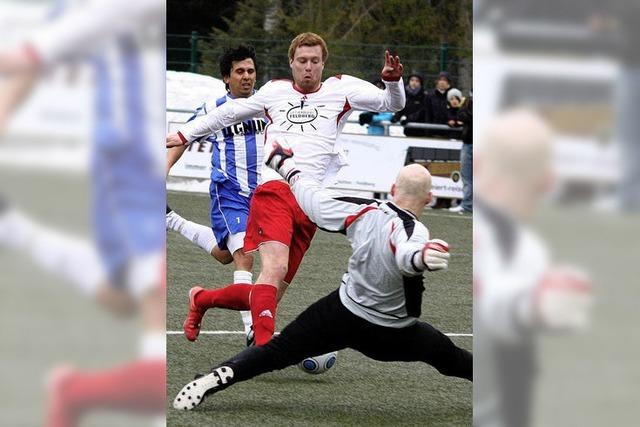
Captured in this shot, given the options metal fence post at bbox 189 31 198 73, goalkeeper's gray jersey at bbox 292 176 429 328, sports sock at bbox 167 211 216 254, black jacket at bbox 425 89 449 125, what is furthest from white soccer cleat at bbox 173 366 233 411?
metal fence post at bbox 189 31 198 73

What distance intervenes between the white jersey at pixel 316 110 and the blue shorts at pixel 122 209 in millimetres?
3931

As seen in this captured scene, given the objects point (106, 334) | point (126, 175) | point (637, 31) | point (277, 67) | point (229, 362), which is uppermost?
point (277, 67)

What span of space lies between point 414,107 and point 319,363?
28.5ft

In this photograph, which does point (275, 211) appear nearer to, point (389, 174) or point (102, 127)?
point (102, 127)

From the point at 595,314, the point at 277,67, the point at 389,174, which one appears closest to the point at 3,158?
the point at 595,314

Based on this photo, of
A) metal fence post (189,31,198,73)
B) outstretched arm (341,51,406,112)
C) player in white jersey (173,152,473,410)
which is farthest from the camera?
metal fence post (189,31,198,73)

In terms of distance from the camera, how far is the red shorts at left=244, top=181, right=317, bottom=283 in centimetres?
490

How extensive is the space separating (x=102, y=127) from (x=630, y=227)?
1.52ft

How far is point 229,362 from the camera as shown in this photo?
409 centimetres

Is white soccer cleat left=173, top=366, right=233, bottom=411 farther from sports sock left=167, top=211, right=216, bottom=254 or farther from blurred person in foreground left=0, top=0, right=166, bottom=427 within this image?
blurred person in foreground left=0, top=0, right=166, bottom=427

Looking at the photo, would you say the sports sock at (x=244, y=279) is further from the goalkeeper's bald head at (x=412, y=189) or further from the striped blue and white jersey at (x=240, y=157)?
the goalkeeper's bald head at (x=412, y=189)

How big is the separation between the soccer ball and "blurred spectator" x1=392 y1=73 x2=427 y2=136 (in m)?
8.21

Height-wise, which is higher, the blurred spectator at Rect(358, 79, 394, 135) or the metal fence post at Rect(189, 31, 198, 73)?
the metal fence post at Rect(189, 31, 198, 73)

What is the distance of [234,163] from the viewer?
5977mm
